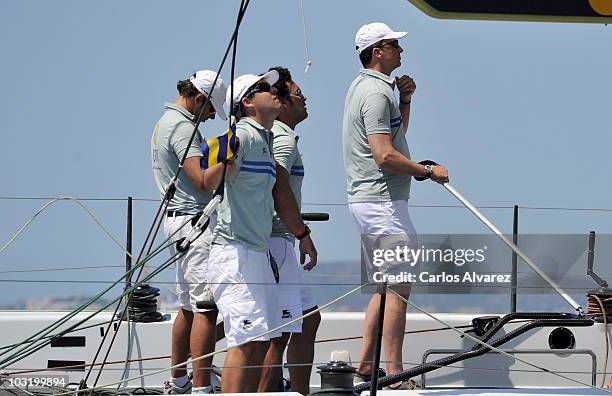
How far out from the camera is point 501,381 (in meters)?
5.30

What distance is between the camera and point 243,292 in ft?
13.2

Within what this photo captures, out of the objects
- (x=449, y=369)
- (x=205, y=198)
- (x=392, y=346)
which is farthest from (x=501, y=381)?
(x=205, y=198)

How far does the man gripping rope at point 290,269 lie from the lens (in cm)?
450

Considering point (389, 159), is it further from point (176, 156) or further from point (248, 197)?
point (176, 156)

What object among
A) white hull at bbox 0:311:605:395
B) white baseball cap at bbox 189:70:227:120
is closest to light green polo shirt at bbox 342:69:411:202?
white baseball cap at bbox 189:70:227:120

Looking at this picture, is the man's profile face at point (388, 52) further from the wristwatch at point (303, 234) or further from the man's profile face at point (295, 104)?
the wristwatch at point (303, 234)

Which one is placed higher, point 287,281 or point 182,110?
point 182,110

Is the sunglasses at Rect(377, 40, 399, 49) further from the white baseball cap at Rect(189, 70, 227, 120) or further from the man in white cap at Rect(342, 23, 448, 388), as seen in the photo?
the white baseball cap at Rect(189, 70, 227, 120)

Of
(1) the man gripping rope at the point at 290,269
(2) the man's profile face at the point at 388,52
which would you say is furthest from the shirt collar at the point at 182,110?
(2) the man's profile face at the point at 388,52

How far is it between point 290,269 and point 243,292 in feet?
2.18

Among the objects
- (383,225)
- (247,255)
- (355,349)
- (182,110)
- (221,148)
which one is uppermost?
(182,110)

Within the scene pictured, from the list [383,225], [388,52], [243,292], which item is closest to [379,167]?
[383,225]

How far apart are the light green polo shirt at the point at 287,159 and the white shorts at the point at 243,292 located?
1.83 ft

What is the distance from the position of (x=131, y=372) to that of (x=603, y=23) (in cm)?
278
